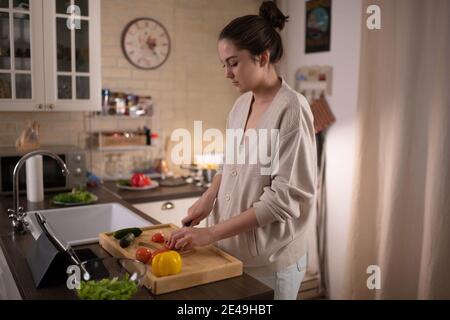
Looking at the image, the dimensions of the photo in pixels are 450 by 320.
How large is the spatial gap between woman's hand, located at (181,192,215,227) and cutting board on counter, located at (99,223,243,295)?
12 cm

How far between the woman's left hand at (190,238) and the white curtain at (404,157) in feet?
4.60

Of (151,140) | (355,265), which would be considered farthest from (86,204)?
(355,265)

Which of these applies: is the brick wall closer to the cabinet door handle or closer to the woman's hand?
the cabinet door handle

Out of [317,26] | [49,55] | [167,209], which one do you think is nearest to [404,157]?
[317,26]

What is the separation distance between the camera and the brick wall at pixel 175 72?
3051 mm

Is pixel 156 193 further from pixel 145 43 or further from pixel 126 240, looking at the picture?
pixel 126 240

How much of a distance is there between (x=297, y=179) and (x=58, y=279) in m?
0.77

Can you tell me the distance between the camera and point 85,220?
2.31m

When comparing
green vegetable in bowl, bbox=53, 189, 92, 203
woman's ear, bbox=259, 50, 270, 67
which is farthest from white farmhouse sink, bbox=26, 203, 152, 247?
woman's ear, bbox=259, 50, 270, 67

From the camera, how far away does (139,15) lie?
314 centimetres

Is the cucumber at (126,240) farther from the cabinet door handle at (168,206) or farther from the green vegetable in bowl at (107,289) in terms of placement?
the cabinet door handle at (168,206)

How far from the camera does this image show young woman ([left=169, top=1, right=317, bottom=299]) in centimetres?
140

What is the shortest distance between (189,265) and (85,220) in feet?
3.82

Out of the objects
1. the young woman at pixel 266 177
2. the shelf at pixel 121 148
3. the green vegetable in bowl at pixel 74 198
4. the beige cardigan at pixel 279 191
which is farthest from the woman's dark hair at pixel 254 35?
the shelf at pixel 121 148
